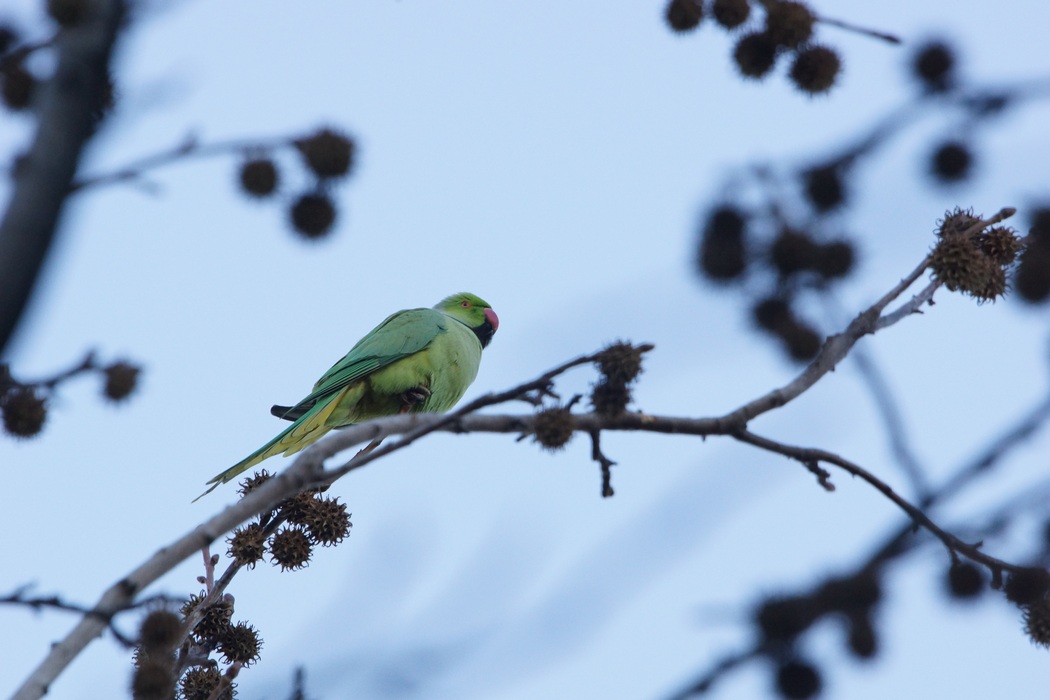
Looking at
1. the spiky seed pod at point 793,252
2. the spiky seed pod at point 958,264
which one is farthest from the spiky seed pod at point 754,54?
the spiky seed pod at point 958,264

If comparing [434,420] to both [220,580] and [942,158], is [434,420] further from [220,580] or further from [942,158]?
[942,158]

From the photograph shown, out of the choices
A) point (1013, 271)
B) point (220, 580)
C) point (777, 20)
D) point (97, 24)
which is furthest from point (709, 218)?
point (97, 24)

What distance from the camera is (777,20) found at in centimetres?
480

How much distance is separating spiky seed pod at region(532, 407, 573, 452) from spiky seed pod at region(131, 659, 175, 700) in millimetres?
1068

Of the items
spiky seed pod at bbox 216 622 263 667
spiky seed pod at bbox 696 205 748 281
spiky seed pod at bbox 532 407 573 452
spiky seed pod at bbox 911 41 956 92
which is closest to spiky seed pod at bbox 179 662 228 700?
spiky seed pod at bbox 216 622 263 667

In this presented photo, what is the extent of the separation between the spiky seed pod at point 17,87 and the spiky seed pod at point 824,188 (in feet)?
10.3

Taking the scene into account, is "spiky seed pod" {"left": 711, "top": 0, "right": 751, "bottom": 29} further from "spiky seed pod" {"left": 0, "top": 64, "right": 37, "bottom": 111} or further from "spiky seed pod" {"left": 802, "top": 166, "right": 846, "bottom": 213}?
"spiky seed pod" {"left": 0, "top": 64, "right": 37, "bottom": 111}

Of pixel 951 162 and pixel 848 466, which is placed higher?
pixel 951 162

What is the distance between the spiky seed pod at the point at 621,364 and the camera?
8.79 feet

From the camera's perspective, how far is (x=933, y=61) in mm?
5148

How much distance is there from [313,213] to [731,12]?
2175 millimetres

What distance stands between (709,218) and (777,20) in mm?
1005

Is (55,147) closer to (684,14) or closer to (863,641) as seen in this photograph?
(863,641)

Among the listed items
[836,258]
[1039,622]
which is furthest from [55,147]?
[836,258]
